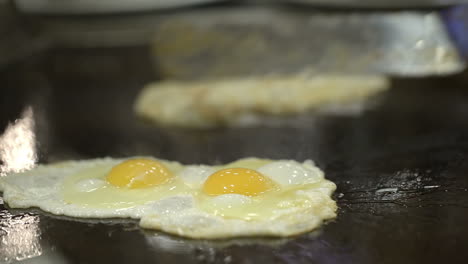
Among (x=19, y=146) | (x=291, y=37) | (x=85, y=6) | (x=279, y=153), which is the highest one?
(x=85, y=6)

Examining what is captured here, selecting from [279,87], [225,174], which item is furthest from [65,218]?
[279,87]

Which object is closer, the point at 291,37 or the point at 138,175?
the point at 138,175

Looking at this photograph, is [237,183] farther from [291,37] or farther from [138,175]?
[291,37]

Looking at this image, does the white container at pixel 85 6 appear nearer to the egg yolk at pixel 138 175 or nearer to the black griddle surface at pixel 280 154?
the black griddle surface at pixel 280 154

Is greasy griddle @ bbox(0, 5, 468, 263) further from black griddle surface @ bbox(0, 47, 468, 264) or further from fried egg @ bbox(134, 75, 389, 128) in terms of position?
fried egg @ bbox(134, 75, 389, 128)

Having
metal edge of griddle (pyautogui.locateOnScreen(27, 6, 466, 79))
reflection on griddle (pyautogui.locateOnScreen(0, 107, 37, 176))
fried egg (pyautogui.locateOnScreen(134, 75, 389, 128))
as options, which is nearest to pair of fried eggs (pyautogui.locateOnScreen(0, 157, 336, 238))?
reflection on griddle (pyautogui.locateOnScreen(0, 107, 37, 176))

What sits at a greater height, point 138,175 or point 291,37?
A: point 291,37

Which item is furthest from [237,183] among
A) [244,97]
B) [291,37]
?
[291,37]
